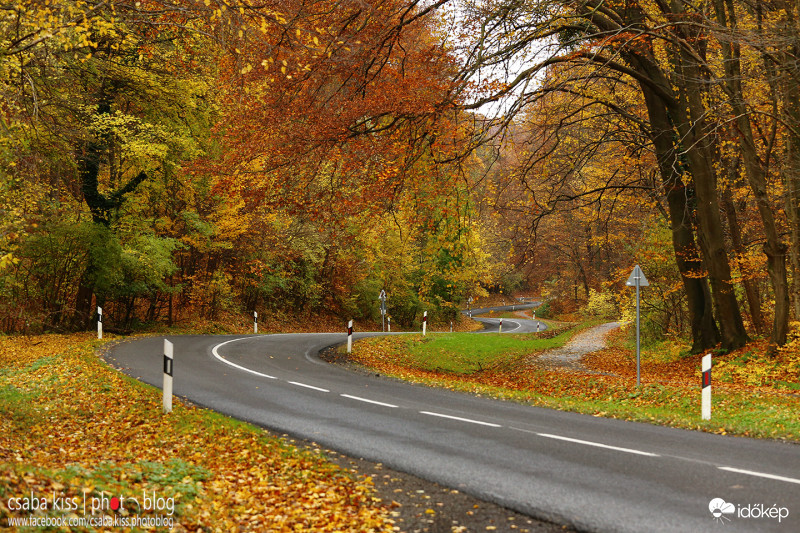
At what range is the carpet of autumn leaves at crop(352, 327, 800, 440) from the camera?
9.14 metres

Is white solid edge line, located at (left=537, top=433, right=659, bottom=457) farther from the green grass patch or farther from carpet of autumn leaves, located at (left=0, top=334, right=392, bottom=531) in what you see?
the green grass patch

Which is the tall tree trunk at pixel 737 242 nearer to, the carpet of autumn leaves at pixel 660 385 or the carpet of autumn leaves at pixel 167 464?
the carpet of autumn leaves at pixel 660 385

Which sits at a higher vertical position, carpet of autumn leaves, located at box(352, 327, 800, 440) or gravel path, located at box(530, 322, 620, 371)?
carpet of autumn leaves, located at box(352, 327, 800, 440)

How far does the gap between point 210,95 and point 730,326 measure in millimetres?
19404

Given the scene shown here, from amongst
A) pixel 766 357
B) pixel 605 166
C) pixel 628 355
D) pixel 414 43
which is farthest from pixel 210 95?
pixel 766 357

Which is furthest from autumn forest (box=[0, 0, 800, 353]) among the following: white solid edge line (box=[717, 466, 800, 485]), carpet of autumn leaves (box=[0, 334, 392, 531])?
white solid edge line (box=[717, 466, 800, 485])

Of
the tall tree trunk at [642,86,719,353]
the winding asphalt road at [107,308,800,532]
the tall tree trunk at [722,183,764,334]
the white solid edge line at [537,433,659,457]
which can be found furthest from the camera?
the tall tree trunk at [722,183,764,334]

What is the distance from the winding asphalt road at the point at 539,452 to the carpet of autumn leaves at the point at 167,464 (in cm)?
90

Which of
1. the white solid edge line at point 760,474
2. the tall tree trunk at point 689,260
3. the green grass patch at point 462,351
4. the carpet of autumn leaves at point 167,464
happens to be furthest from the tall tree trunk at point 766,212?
the carpet of autumn leaves at point 167,464

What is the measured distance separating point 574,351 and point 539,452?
17.8m

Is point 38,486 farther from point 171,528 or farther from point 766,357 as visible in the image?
point 766,357

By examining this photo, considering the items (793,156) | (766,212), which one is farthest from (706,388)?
(793,156)

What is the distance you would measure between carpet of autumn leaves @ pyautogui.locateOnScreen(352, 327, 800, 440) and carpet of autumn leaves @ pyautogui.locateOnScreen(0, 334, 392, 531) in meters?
5.72

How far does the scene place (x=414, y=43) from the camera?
14.0 meters
